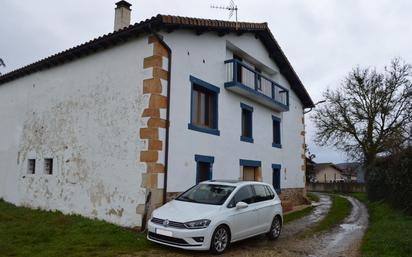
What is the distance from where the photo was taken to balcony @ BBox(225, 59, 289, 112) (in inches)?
543

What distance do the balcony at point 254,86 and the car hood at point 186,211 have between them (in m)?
6.63

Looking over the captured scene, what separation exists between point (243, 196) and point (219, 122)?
4.95 metres

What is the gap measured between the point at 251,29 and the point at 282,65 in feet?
14.6

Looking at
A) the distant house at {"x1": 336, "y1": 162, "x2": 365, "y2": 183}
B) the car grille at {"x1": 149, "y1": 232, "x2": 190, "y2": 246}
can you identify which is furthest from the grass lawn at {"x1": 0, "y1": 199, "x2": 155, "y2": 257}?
the distant house at {"x1": 336, "y1": 162, "x2": 365, "y2": 183}

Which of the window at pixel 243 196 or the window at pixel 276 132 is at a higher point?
the window at pixel 276 132

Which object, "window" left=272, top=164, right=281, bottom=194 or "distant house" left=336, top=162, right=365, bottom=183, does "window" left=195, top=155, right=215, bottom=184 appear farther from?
"distant house" left=336, top=162, right=365, bottom=183

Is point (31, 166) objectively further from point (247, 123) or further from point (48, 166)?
point (247, 123)

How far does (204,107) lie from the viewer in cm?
1302

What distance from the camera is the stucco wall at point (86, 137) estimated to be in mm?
10508

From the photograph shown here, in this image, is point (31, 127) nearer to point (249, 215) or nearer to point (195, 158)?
point (195, 158)

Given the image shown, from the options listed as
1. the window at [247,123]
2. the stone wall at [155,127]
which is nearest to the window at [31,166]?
the stone wall at [155,127]

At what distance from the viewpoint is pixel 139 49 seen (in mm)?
10977

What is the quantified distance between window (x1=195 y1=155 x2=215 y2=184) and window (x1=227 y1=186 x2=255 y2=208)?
3028 mm

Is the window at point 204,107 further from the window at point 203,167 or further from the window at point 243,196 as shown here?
the window at point 243,196
